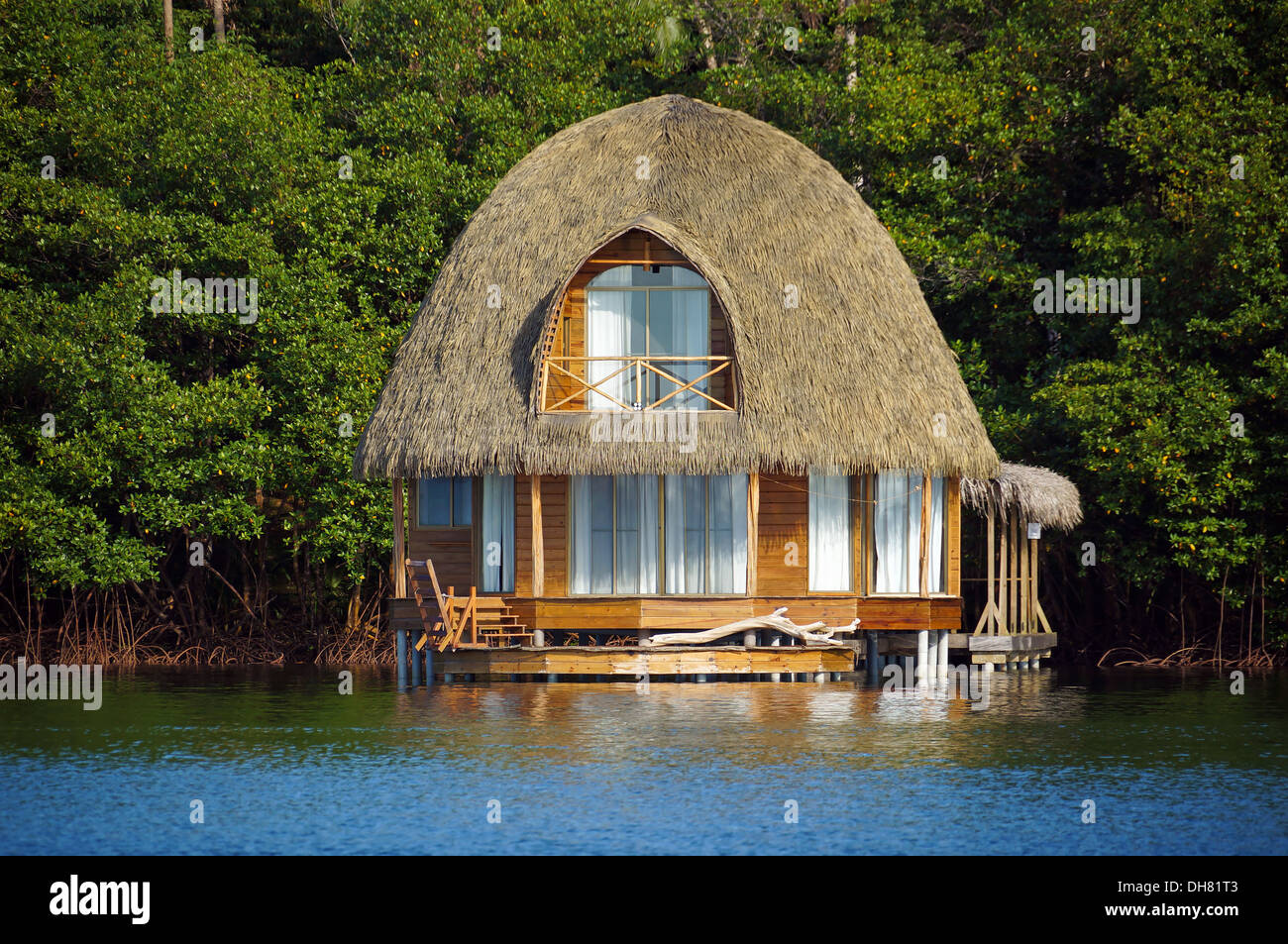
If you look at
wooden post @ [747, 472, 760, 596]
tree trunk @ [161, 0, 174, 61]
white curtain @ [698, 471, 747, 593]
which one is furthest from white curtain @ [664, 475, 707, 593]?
tree trunk @ [161, 0, 174, 61]

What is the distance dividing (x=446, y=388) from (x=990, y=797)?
44.4ft

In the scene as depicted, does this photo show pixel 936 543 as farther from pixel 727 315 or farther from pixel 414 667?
pixel 414 667

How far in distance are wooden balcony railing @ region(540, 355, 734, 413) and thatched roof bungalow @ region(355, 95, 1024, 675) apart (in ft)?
0.13

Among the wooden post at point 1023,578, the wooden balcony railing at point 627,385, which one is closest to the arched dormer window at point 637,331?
the wooden balcony railing at point 627,385

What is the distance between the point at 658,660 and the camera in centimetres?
2547

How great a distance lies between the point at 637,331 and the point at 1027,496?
Result: 298 inches

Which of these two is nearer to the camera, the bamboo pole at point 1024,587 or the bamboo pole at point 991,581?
the bamboo pole at point 991,581

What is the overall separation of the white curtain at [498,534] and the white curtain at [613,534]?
1.15 meters

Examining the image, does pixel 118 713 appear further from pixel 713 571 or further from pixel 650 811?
pixel 650 811

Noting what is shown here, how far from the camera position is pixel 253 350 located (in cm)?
3281

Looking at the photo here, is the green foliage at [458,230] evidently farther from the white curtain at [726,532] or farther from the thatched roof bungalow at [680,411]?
the white curtain at [726,532]

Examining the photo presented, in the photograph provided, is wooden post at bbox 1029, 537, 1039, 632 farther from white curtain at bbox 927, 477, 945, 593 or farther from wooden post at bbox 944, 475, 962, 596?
white curtain at bbox 927, 477, 945, 593

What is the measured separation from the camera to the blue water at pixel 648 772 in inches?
573

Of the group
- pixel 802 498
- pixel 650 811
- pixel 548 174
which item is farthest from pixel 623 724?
pixel 548 174
